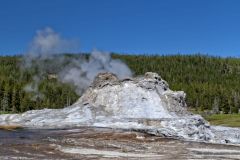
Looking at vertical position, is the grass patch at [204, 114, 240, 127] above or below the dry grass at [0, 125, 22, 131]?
above

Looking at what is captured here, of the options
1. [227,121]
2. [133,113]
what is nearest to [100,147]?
[133,113]

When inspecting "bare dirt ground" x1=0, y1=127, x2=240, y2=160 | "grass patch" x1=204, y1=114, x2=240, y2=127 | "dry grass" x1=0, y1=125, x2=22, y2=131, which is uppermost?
"grass patch" x1=204, y1=114, x2=240, y2=127

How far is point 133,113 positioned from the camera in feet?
160

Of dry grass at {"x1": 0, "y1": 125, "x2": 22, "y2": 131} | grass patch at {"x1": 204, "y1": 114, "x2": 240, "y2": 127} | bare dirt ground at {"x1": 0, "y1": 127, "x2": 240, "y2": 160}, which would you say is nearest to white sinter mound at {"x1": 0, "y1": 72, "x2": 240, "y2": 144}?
dry grass at {"x1": 0, "y1": 125, "x2": 22, "y2": 131}

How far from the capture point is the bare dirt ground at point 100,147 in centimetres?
2735

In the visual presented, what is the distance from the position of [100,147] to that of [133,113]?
55.1ft

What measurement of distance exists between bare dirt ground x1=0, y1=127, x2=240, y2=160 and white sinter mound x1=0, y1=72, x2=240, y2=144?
343cm

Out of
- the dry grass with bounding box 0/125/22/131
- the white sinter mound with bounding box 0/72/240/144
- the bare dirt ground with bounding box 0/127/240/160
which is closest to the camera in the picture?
the bare dirt ground with bounding box 0/127/240/160

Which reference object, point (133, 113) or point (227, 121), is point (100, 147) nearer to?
point (133, 113)

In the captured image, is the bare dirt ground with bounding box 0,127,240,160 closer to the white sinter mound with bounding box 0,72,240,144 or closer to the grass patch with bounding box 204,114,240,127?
the white sinter mound with bounding box 0,72,240,144

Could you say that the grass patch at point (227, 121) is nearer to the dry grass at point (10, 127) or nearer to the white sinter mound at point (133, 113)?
the white sinter mound at point (133, 113)

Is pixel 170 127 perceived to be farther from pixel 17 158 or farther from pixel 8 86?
pixel 8 86

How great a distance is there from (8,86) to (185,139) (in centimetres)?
10008

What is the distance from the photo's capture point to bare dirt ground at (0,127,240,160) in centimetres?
2735
